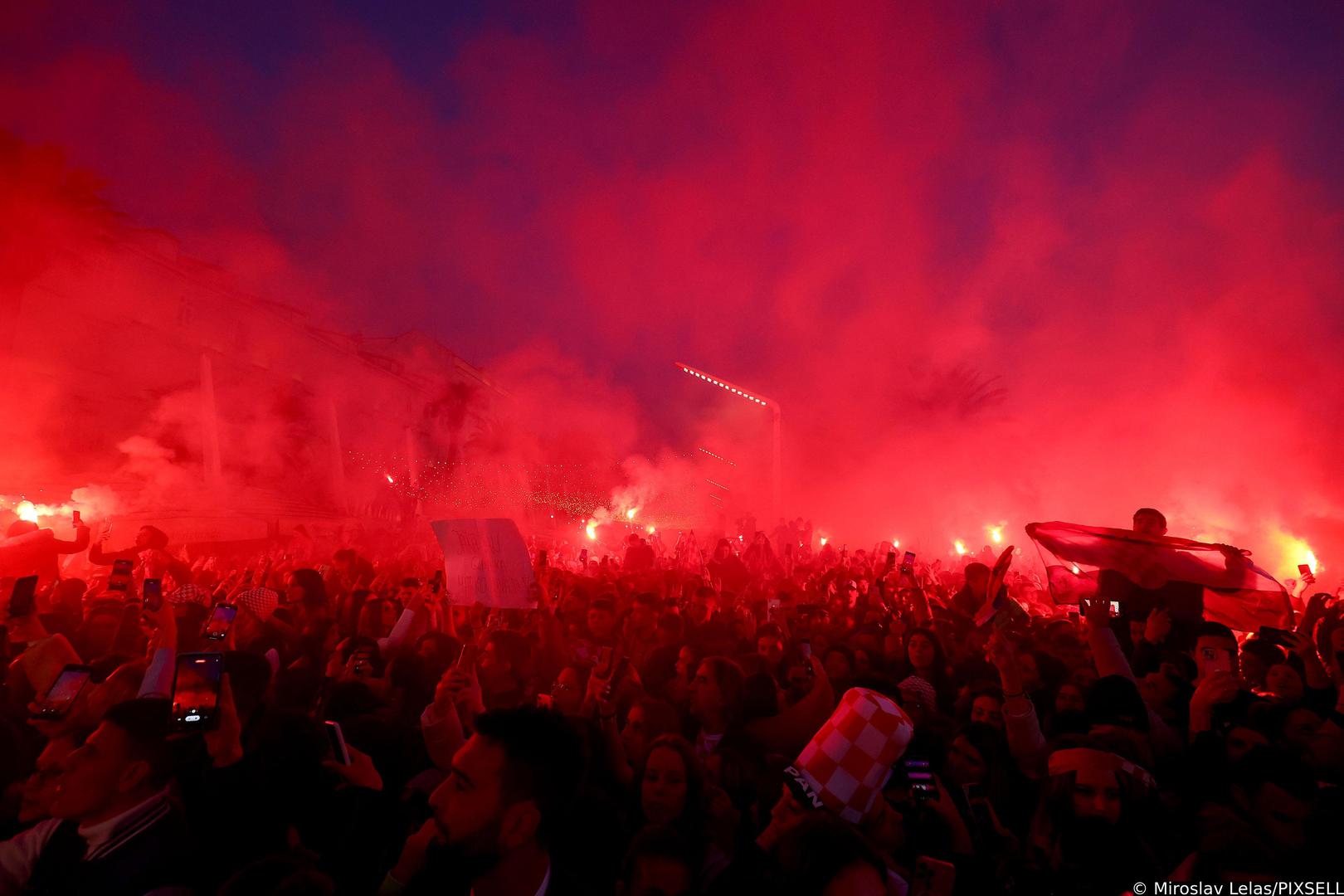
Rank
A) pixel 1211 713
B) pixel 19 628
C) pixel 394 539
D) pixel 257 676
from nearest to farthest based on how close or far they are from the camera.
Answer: pixel 257 676, pixel 1211 713, pixel 19 628, pixel 394 539

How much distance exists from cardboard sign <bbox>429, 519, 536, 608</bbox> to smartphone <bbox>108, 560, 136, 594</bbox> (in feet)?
10.2

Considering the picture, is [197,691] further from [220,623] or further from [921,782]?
[921,782]

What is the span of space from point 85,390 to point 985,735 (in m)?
20.1

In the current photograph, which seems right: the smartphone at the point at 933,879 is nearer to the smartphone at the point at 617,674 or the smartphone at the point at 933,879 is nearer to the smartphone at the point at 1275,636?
the smartphone at the point at 617,674

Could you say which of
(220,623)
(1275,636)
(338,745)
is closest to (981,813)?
(338,745)

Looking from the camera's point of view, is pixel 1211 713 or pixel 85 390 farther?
pixel 85 390

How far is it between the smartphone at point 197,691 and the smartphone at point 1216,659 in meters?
5.94

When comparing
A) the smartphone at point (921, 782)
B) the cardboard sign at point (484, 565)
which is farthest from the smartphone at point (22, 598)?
the smartphone at point (921, 782)

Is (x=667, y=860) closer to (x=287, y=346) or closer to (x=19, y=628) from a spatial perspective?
(x=19, y=628)

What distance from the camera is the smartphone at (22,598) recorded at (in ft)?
14.6

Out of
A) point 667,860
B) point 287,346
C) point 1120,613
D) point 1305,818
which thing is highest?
point 287,346

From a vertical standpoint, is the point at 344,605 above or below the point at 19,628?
above

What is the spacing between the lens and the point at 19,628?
446cm

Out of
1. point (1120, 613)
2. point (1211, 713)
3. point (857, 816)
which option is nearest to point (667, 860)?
point (857, 816)
